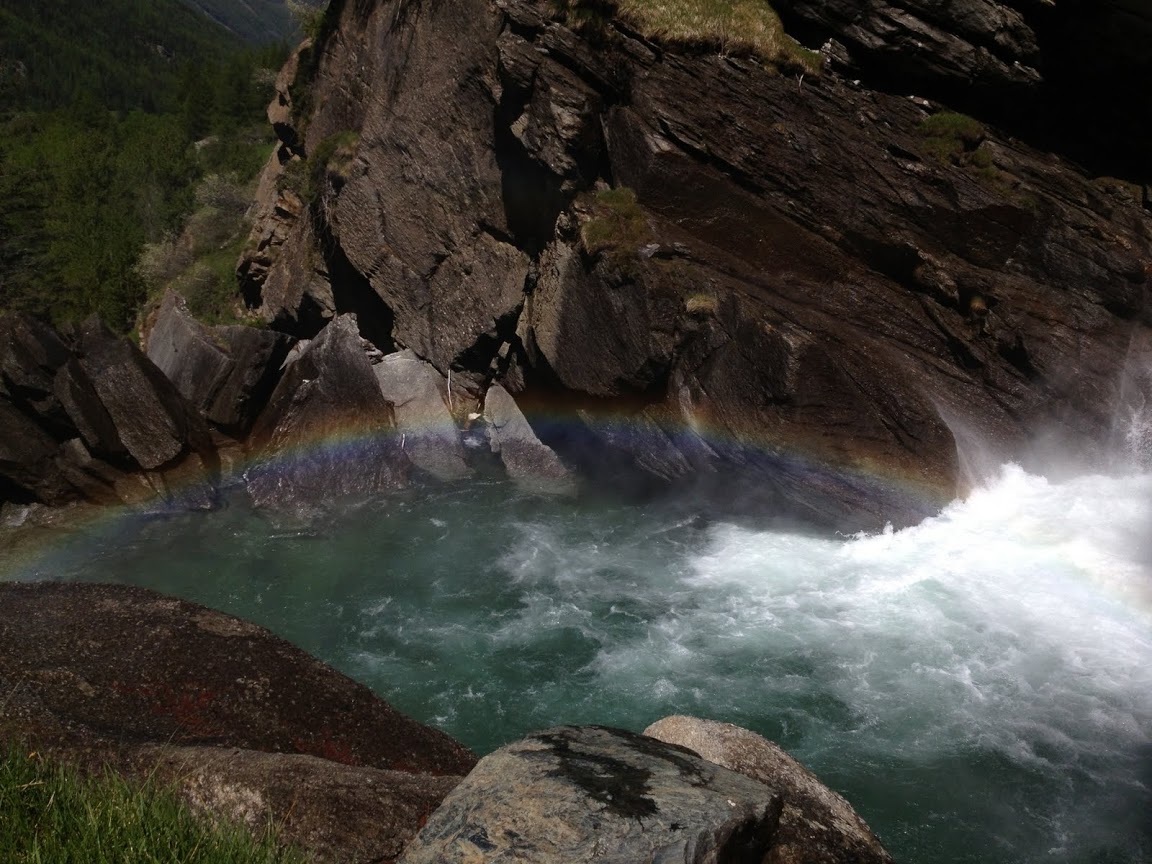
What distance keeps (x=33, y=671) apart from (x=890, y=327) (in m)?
20.6

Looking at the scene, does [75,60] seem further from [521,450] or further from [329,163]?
[521,450]

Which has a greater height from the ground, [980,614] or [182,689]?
[980,614]

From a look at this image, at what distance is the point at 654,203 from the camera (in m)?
24.3

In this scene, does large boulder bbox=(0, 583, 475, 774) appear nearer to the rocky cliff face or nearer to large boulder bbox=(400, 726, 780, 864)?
large boulder bbox=(400, 726, 780, 864)

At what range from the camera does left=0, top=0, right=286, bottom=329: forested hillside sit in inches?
1591

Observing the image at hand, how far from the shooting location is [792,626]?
1845 centimetres

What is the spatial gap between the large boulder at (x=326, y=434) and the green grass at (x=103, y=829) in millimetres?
19303

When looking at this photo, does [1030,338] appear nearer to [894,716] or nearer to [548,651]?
[894,716]

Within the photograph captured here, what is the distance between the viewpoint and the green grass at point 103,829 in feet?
19.1

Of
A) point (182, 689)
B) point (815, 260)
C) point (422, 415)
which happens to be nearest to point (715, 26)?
point (815, 260)

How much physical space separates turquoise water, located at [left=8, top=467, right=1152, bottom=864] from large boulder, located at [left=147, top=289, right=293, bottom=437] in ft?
13.9

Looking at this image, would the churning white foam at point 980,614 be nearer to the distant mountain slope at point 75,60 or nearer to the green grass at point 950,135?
the green grass at point 950,135

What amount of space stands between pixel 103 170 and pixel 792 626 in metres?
80.2

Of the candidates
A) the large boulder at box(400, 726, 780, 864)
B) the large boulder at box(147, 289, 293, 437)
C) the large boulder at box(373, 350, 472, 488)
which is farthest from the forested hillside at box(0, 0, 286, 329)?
the large boulder at box(400, 726, 780, 864)
